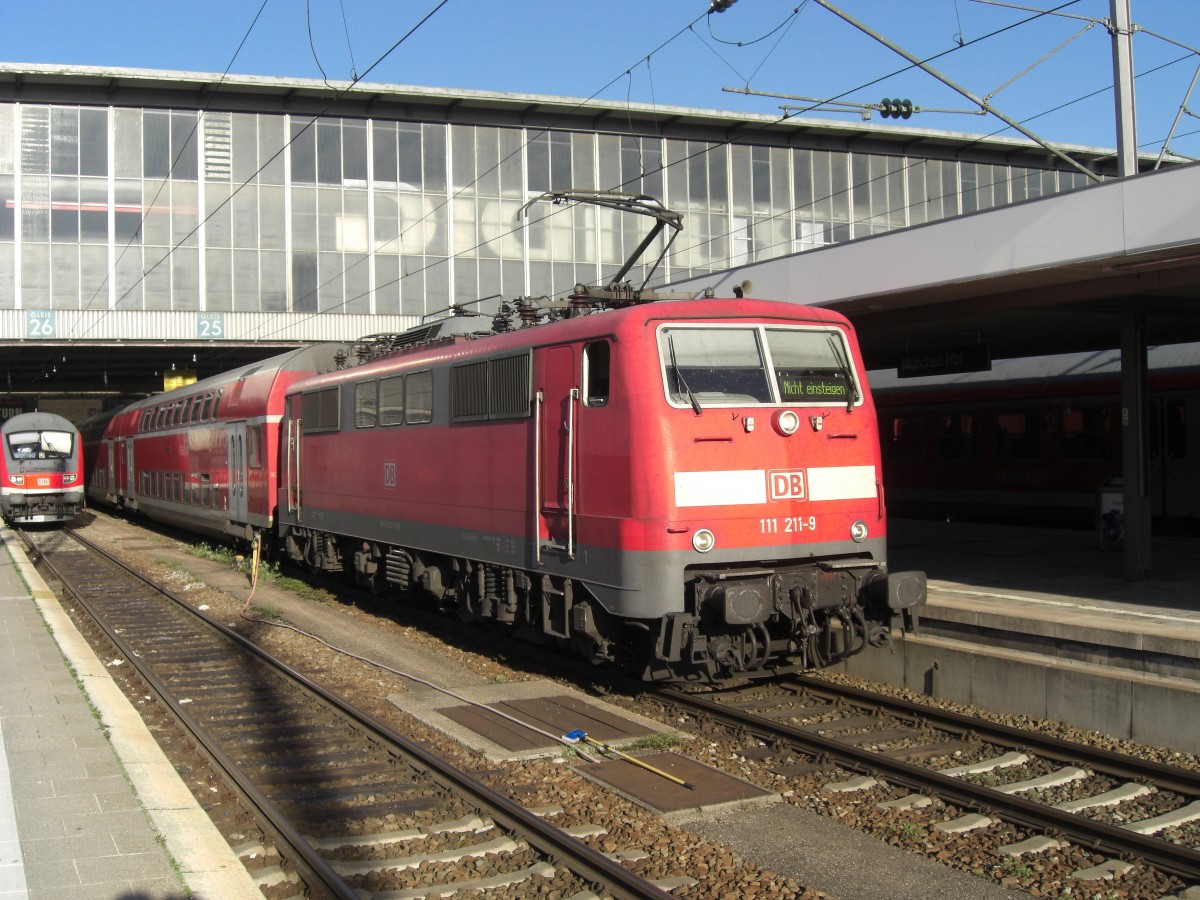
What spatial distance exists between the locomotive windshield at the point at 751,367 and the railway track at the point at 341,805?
11.5ft

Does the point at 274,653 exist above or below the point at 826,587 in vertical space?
below

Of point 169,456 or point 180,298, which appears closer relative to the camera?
point 169,456

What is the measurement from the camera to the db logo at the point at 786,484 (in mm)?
8898

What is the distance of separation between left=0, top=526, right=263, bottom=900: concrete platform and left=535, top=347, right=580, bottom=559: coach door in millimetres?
3577

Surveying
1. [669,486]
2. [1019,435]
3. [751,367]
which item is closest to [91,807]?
[669,486]

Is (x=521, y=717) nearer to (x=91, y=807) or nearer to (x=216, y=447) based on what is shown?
(x=91, y=807)

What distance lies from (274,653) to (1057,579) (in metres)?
9.03

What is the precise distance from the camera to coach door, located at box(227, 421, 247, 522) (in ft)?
65.0

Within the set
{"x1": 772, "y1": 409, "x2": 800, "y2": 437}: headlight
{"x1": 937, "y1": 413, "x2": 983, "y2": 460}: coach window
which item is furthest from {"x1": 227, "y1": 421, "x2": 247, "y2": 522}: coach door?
{"x1": 937, "y1": 413, "x2": 983, "y2": 460}: coach window

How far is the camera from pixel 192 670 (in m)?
11.4

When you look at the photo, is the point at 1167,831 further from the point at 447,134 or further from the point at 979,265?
the point at 447,134

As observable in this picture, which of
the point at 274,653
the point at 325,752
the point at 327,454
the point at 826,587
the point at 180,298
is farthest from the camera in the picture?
the point at 180,298

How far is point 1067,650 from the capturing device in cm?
924

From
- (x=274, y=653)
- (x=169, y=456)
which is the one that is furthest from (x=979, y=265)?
(x=169, y=456)
